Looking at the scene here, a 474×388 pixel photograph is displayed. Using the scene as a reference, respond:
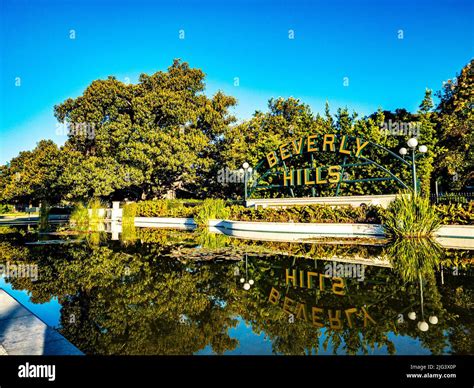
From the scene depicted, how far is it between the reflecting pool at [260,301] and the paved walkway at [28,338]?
0.88 feet

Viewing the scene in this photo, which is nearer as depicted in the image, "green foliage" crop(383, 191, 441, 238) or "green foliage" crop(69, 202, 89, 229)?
"green foliage" crop(383, 191, 441, 238)

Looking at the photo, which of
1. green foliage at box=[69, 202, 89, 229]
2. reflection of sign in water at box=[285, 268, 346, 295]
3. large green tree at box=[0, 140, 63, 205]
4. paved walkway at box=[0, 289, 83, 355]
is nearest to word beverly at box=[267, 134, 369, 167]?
reflection of sign in water at box=[285, 268, 346, 295]

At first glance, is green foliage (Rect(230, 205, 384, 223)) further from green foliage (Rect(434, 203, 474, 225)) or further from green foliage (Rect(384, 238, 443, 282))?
green foliage (Rect(384, 238, 443, 282))

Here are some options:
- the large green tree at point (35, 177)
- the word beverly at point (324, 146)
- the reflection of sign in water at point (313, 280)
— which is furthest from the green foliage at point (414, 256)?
the large green tree at point (35, 177)

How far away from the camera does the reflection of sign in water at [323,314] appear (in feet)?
15.3

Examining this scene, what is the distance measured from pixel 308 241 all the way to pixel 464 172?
20.5 meters

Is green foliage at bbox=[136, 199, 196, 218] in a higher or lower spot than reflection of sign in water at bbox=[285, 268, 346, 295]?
higher

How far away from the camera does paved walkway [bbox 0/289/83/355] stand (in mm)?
3770

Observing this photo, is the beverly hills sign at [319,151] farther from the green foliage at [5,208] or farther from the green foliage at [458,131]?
the green foliage at [5,208]

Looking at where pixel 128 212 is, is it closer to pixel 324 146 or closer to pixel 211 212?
pixel 211 212

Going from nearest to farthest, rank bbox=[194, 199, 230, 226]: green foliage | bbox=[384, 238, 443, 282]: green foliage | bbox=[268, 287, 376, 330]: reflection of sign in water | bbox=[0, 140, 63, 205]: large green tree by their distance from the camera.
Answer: bbox=[268, 287, 376, 330]: reflection of sign in water, bbox=[384, 238, 443, 282]: green foliage, bbox=[194, 199, 230, 226]: green foliage, bbox=[0, 140, 63, 205]: large green tree

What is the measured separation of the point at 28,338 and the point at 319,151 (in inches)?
754
